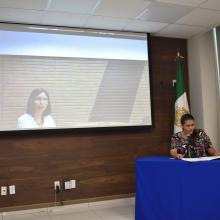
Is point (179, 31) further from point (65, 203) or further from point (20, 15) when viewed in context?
point (65, 203)

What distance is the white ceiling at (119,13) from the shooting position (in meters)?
3.27

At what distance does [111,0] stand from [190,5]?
3.24 ft

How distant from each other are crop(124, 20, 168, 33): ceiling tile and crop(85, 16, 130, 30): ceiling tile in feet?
0.38

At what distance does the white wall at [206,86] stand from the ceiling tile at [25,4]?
8.45 feet

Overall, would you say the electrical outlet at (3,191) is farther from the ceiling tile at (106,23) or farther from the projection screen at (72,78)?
the ceiling tile at (106,23)

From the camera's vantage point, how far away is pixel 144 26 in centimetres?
409

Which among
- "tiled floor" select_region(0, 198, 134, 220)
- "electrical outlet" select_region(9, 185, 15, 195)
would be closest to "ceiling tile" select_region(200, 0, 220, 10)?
"tiled floor" select_region(0, 198, 134, 220)

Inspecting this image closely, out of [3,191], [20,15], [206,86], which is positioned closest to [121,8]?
[20,15]

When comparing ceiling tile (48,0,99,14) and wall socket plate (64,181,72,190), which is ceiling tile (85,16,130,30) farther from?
wall socket plate (64,181,72,190)

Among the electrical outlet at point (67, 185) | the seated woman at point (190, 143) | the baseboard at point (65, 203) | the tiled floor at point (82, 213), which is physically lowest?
the tiled floor at point (82, 213)

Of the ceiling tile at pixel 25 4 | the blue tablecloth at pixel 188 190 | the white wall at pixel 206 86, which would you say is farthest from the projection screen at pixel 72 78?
the blue tablecloth at pixel 188 190

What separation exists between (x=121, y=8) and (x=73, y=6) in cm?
59

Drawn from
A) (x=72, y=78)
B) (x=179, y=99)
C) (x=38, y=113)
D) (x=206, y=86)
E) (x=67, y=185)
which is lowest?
(x=67, y=185)

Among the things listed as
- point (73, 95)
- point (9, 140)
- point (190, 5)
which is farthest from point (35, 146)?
point (190, 5)
